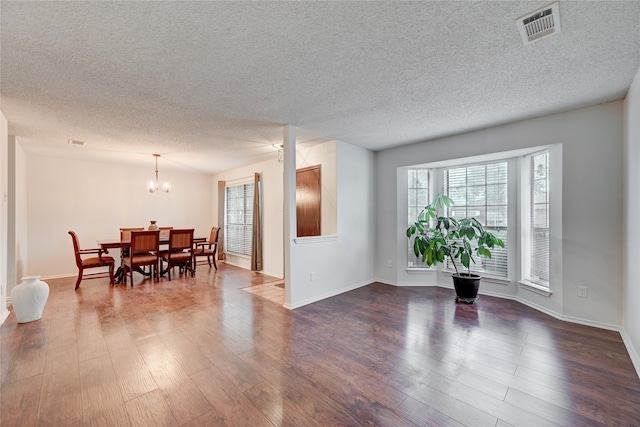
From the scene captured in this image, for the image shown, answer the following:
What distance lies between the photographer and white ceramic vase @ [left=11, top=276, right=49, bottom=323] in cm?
305

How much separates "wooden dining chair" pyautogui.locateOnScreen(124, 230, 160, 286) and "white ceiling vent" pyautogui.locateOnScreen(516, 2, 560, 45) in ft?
18.4

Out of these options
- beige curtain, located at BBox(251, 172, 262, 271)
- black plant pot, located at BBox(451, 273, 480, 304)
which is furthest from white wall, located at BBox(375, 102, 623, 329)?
beige curtain, located at BBox(251, 172, 262, 271)

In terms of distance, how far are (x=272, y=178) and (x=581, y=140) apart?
488cm

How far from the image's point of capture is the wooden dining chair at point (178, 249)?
536cm

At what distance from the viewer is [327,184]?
4527mm

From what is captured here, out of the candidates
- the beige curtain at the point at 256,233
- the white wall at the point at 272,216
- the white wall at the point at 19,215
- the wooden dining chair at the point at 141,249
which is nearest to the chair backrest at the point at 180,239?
the wooden dining chair at the point at 141,249

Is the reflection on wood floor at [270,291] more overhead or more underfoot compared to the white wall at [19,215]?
more underfoot

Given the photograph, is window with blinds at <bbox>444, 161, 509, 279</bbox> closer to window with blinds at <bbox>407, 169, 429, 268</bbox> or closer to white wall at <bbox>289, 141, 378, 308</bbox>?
window with blinds at <bbox>407, 169, 429, 268</bbox>

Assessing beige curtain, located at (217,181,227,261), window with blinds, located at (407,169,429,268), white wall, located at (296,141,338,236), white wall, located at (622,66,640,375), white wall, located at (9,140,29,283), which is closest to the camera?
white wall, located at (622,66,640,375)

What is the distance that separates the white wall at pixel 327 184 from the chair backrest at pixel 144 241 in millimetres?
3117

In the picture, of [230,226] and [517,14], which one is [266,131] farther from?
[230,226]

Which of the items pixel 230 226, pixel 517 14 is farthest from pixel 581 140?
pixel 230 226

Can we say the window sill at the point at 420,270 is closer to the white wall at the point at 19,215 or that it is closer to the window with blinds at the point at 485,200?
the window with blinds at the point at 485,200

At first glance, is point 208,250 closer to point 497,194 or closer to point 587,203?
point 497,194
